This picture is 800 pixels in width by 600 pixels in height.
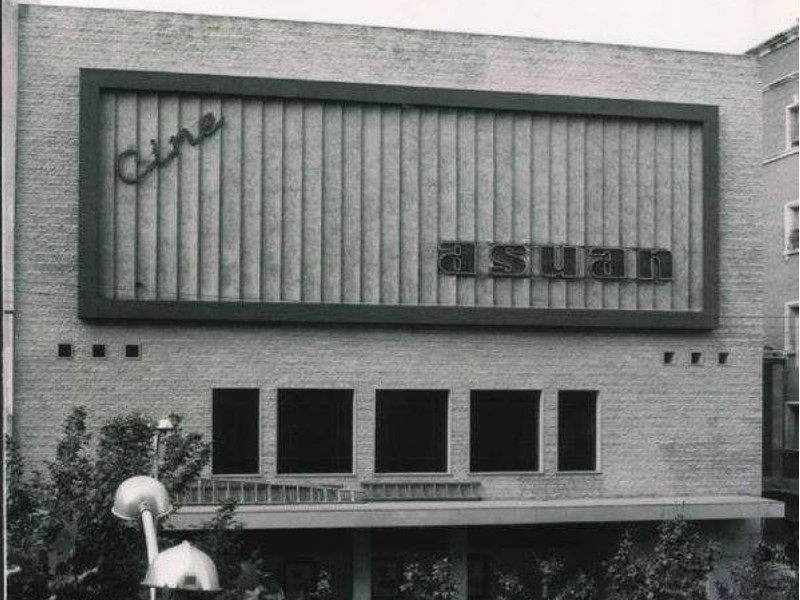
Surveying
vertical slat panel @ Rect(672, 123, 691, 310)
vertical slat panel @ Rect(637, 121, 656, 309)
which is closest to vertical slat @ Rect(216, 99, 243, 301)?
vertical slat panel @ Rect(637, 121, 656, 309)

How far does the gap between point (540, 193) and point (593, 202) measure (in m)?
1.14

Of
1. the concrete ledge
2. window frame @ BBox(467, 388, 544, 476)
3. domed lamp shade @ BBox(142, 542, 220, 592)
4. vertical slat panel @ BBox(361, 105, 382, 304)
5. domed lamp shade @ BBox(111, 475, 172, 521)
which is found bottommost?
the concrete ledge

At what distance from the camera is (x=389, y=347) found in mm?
23828

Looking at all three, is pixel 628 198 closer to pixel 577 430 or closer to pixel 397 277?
pixel 577 430

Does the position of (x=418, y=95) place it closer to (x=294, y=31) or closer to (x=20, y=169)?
(x=294, y=31)

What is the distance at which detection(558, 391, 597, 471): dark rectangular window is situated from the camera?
2470cm

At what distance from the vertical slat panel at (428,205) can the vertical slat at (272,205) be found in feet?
9.18

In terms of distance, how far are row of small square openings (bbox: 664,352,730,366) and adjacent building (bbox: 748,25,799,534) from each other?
679cm

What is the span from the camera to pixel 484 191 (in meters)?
24.1

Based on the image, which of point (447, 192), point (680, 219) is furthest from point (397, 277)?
point (680, 219)

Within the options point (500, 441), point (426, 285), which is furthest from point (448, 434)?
point (426, 285)

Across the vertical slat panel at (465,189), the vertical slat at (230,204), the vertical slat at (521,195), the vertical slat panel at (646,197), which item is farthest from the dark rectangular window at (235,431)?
the vertical slat panel at (646,197)

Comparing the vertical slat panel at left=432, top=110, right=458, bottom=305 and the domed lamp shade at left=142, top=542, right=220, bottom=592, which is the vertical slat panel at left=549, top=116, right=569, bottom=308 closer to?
the vertical slat panel at left=432, top=110, right=458, bottom=305

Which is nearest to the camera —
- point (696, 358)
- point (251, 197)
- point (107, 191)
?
point (107, 191)
